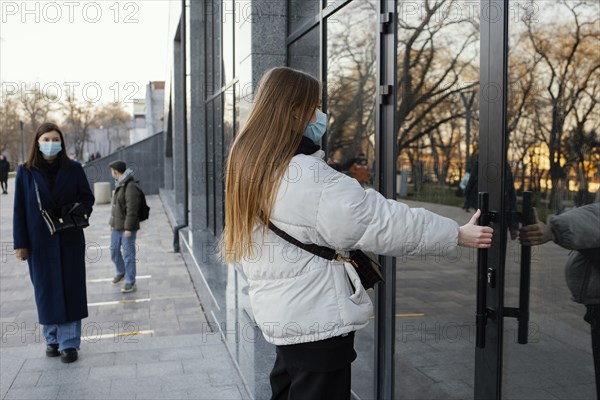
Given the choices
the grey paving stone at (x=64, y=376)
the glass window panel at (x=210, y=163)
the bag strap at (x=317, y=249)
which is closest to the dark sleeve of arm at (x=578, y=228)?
the bag strap at (x=317, y=249)

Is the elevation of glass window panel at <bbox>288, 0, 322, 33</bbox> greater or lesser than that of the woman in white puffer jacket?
greater

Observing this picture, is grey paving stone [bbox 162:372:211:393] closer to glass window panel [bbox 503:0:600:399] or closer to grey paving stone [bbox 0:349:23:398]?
grey paving stone [bbox 0:349:23:398]

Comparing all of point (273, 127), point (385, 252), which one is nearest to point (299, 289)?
point (385, 252)

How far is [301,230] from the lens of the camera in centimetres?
219

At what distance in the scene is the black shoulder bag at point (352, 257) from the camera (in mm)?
2234

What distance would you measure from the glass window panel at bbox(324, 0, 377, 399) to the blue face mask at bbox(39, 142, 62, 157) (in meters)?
2.46

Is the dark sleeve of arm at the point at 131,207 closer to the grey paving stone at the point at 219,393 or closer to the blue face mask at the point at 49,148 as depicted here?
the blue face mask at the point at 49,148

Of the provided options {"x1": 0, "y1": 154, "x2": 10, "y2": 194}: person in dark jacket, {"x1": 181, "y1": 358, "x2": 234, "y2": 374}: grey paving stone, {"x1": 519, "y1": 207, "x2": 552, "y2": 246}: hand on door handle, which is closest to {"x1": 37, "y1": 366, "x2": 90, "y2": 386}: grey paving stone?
{"x1": 181, "y1": 358, "x2": 234, "y2": 374}: grey paving stone

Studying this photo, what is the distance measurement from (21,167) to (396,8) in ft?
12.0

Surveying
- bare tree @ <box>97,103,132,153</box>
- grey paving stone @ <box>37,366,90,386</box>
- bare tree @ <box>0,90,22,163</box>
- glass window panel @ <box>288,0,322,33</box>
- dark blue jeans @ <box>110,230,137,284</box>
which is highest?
bare tree @ <box>97,103,132,153</box>

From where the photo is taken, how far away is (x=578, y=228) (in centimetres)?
205

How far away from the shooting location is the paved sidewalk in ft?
15.2

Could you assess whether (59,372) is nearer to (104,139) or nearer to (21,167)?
(21,167)

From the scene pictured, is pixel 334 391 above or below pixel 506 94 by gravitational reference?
below
